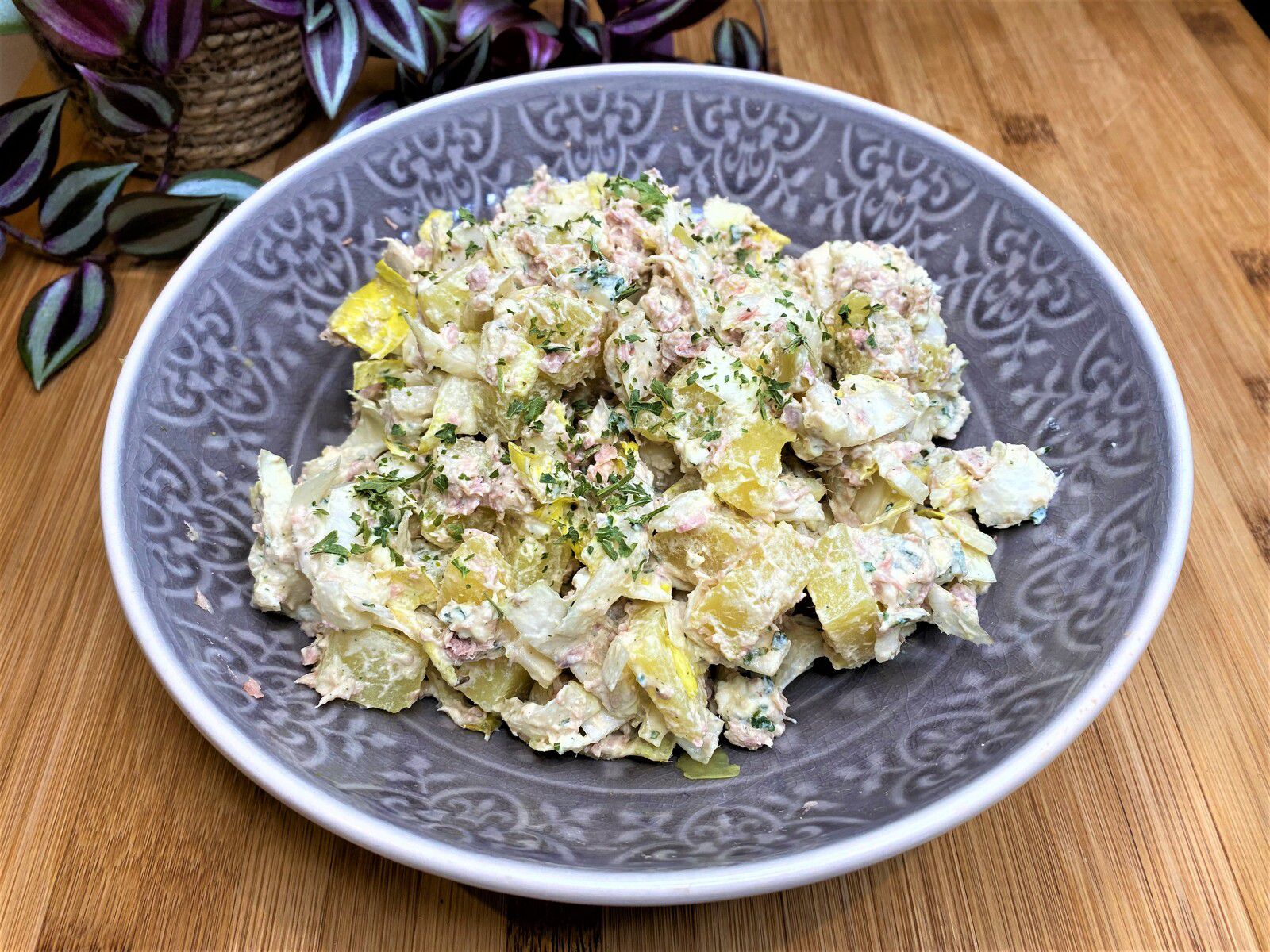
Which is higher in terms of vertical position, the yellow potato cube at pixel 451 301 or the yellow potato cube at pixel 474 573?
the yellow potato cube at pixel 451 301

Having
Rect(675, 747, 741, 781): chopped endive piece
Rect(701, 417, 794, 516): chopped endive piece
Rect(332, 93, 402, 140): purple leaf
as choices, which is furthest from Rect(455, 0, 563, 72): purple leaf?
Rect(675, 747, 741, 781): chopped endive piece

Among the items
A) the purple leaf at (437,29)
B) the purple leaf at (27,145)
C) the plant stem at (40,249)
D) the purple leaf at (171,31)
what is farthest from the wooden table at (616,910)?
the purple leaf at (437,29)

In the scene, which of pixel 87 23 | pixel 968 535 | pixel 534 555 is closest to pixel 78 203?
pixel 87 23

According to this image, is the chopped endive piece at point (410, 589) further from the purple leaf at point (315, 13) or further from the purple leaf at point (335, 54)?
the purple leaf at point (315, 13)

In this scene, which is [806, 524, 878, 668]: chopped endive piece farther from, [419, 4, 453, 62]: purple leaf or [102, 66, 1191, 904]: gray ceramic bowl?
[419, 4, 453, 62]: purple leaf

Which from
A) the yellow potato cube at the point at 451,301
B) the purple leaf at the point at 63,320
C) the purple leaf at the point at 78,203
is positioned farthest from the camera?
the purple leaf at the point at 78,203

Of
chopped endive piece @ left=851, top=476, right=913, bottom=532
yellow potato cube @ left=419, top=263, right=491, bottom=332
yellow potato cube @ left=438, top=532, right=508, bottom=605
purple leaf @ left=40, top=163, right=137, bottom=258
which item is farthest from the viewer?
purple leaf @ left=40, top=163, right=137, bottom=258

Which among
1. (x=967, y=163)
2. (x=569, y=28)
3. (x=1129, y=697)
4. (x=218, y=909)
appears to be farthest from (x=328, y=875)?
(x=569, y=28)
